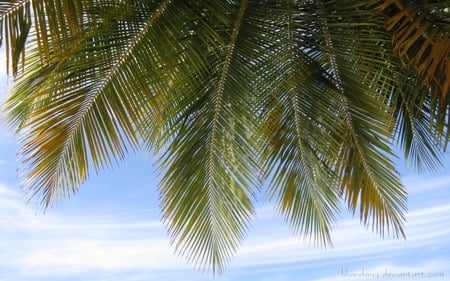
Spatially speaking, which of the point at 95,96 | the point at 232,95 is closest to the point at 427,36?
the point at 232,95

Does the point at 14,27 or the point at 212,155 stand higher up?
the point at 14,27

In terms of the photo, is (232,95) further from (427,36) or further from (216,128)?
(427,36)

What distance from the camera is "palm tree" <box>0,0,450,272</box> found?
3.81 m

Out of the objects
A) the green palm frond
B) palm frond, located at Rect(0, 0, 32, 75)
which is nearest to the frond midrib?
the green palm frond

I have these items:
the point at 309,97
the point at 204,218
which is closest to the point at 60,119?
the point at 204,218

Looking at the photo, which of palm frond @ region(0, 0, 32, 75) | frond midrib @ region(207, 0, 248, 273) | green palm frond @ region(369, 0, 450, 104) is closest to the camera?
palm frond @ region(0, 0, 32, 75)

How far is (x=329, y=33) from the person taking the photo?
466 cm

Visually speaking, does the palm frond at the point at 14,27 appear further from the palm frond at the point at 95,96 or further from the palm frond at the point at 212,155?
the palm frond at the point at 212,155

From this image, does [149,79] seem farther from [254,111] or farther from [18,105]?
[18,105]

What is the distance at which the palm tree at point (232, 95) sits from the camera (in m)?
3.81

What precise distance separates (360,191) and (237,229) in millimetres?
1268

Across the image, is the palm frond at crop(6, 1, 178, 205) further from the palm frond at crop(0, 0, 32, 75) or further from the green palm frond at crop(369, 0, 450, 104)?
the green palm frond at crop(369, 0, 450, 104)

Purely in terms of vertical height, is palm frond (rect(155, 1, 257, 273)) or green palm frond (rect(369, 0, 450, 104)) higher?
green palm frond (rect(369, 0, 450, 104))

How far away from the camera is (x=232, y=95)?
4.42m
